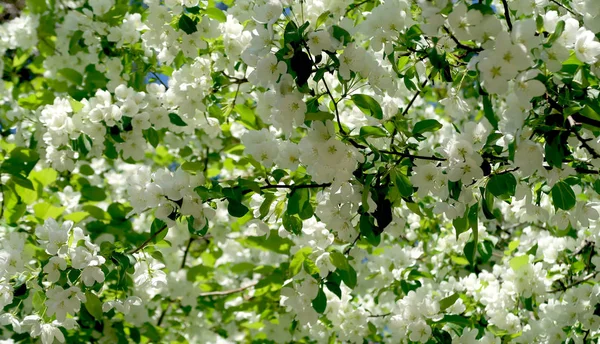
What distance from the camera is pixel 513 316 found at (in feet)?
8.34

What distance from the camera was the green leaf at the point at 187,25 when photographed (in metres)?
2.23

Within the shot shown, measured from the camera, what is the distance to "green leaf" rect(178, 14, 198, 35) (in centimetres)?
223

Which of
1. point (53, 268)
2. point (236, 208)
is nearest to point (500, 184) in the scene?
point (236, 208)

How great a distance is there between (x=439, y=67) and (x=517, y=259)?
1.41 meters

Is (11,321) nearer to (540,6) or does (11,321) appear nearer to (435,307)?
(435,307)

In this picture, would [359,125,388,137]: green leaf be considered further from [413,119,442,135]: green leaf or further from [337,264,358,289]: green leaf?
[337,264,358,289]: green leaf

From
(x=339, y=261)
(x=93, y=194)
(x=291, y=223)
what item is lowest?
(x=93, y=194)

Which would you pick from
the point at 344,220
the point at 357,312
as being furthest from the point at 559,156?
the point at 357,312

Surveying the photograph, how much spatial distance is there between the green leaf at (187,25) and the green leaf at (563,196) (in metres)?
1.37

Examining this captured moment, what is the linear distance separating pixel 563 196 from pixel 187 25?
142cm

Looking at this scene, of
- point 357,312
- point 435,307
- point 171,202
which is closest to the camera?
point 171,202

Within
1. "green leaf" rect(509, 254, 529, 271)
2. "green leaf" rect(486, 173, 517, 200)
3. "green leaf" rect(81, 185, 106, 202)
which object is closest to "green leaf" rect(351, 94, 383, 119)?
"green leaf" rect(486, 173, 517, 200)

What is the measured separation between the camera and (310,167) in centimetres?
163

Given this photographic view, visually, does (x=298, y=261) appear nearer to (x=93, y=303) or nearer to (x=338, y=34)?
(x=93, y=303)
